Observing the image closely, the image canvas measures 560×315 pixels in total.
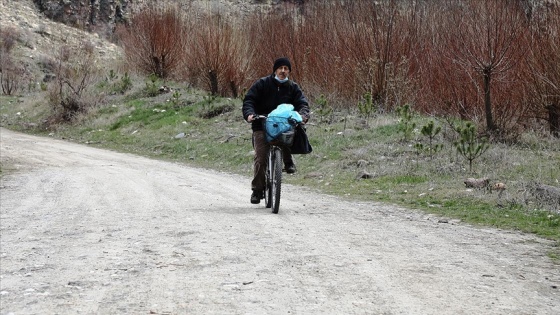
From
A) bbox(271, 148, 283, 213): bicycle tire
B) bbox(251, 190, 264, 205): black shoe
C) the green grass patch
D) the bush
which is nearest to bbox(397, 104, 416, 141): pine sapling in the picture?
the green grass patch

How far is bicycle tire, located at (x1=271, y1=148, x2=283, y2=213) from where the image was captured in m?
8.91

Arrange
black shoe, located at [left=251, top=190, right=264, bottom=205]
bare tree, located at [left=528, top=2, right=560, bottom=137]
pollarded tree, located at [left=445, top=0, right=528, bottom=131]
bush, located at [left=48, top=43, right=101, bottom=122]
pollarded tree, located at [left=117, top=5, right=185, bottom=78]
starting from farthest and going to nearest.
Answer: pollarded tree, located at [left=117, top=5, right=185, bottom=78] < bush, located at [left=48, top=43, right=101, bottom=122] < pollarded tree, located at [left=445, top=0, right=528, bottom=131] < bare tree, located at [left=528, top=2, right=560, bottom=137] < black shoe, located at [left=251, top=190, right=264, bottom=205]

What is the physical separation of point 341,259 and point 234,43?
65.0 feet

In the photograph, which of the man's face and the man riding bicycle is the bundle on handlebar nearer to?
the man riding bicycle

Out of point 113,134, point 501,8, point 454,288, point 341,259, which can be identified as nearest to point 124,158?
point 113,134

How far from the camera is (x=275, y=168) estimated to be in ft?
29.8

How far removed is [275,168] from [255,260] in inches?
123

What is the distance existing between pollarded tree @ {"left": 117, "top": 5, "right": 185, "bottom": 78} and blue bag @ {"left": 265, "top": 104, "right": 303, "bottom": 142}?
20.9 meters

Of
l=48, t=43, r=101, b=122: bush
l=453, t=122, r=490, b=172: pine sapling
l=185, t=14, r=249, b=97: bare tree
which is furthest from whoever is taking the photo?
l=48, t=43, r=101, b=122: bush


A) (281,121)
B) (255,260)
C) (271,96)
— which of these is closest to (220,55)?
(271,96)

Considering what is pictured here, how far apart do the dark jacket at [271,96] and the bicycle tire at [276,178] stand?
498 mm

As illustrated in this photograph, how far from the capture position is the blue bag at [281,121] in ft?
29.4

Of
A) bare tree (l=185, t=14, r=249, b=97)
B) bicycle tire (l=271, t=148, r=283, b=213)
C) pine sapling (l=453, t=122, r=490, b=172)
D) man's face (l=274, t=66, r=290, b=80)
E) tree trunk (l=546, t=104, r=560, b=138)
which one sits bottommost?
bicycle tire (l=271, t=148, r=283, b=213)

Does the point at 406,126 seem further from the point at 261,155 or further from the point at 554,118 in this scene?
the point at 261,155
